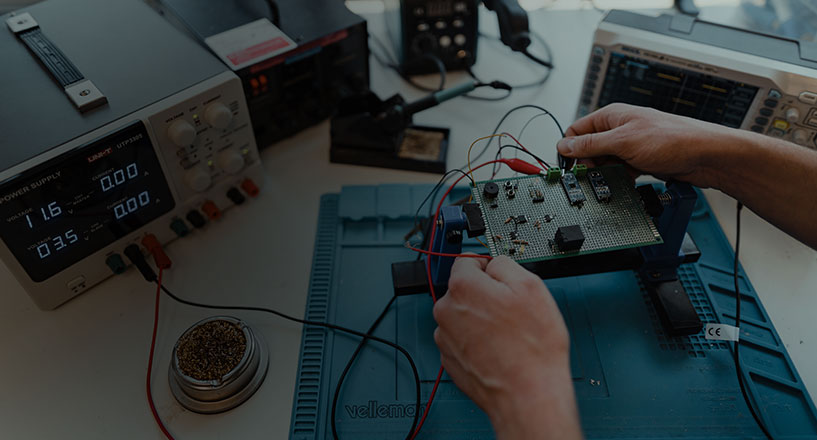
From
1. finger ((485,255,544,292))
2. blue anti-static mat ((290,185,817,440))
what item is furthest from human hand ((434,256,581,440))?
blue anti-static mat ((290,185,817,440))

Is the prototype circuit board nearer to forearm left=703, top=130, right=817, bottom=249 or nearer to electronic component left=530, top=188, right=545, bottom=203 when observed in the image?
electronic component left=530, top=188, right=545, bottom=203

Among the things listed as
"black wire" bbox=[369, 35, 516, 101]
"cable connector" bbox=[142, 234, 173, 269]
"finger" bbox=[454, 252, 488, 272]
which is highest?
"finger" bbox=[454, 252, 488, 272]

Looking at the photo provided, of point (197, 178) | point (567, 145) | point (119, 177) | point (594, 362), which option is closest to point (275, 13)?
point (197, 178)

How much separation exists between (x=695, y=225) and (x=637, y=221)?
1.51 ft

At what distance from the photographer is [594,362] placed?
1.29 meters

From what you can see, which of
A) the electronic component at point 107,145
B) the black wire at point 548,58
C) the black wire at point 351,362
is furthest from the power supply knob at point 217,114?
the black wire at point 548,58

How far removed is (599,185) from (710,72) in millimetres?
513

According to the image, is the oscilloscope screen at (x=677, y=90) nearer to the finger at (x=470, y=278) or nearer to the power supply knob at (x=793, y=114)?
the power supply knob at (x=793, y=114)

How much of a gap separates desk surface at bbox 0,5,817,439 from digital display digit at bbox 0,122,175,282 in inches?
6.3

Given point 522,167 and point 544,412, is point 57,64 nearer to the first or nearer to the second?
point 522,167

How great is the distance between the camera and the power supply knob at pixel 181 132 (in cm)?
128

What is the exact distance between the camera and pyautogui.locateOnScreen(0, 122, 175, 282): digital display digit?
114 centimetres

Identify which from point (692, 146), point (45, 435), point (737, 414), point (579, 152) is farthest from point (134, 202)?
point (737, 414)

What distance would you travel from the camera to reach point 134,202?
134 centimetres
